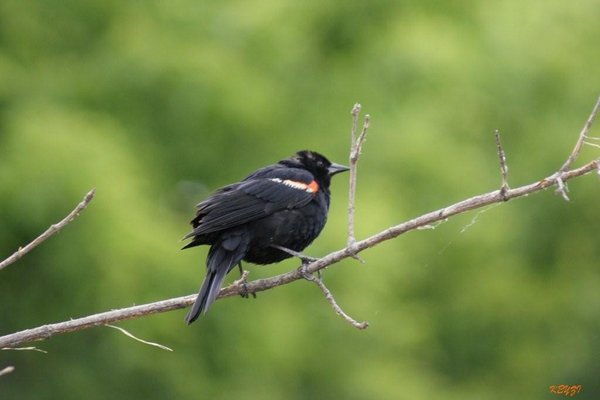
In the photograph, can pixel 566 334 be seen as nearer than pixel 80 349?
No

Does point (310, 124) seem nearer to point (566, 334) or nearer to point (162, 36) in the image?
point (162, 36)

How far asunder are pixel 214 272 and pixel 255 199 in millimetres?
597

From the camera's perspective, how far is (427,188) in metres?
11.3

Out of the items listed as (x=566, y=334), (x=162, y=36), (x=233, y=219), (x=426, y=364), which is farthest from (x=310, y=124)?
(x=233, y=219)

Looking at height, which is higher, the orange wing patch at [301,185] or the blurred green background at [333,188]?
the orange wing patch at [301,185]

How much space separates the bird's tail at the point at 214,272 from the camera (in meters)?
4.66

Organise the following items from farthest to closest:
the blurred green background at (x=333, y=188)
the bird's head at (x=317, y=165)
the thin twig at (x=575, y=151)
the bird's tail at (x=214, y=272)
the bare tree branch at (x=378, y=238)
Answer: the blurred green background at (x=333, y=188) → the bird's head at (x=317, y=165) → the bird's tail at (x=214, y=272) → the bare tree branch at (x=378, y=238) → the thin twig at (x=575, y=151)

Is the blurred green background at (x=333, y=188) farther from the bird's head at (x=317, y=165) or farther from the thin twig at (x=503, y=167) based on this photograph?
the thin twig at (x=503, y=167)

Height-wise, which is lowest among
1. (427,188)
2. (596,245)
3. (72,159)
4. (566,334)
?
(566,334)

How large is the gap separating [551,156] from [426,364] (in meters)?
2.59

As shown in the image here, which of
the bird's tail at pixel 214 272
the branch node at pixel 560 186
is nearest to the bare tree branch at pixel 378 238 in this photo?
the branch node at pixel 560 186

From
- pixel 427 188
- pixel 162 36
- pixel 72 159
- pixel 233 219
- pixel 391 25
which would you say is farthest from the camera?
pixel 391 25

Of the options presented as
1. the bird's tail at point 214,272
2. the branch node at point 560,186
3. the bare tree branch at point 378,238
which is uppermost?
the branch node at point 560,186

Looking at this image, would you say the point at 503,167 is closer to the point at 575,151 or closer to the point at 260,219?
the point at 575,151
